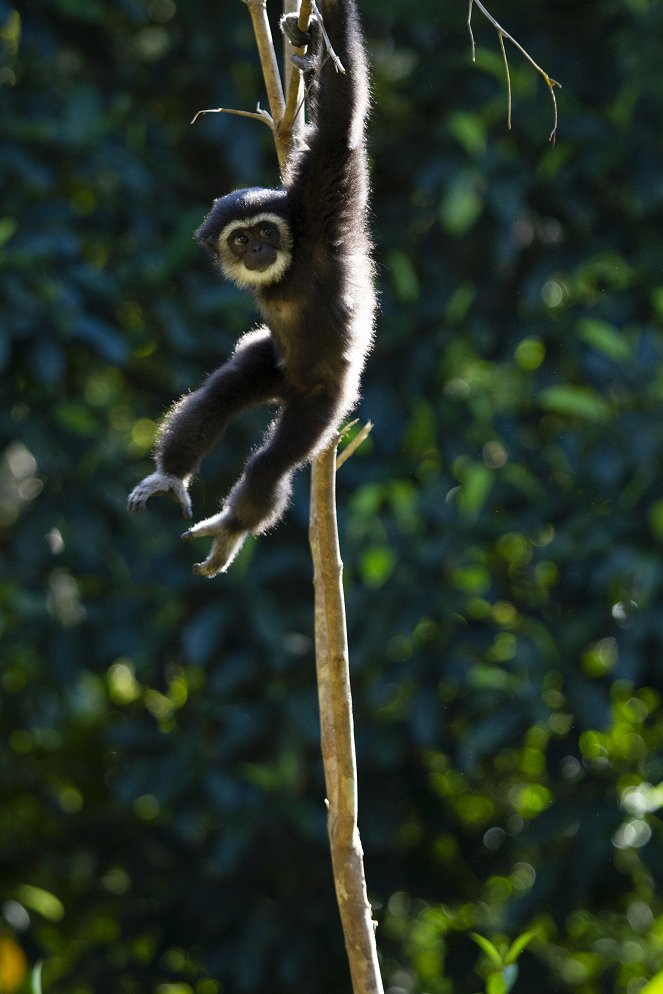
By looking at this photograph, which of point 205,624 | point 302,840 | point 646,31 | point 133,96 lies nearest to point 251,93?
point 133,96

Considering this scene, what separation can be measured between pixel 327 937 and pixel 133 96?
3265 mm

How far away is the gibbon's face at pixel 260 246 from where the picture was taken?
10.8ft

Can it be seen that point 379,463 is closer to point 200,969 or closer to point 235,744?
point 235,744

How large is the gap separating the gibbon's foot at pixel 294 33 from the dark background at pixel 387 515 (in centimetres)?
180

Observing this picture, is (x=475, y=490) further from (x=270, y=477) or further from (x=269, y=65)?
(x=269, y=65)

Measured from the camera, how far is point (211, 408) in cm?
365

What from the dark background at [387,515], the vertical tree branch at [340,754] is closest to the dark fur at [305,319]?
the vertical tree branch at [340,754]

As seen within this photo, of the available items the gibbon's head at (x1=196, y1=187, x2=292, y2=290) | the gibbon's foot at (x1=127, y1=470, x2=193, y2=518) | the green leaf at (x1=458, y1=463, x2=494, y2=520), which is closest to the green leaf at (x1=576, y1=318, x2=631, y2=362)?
the green leaf at (x1=458, y1=463, x2=494, y2=520)

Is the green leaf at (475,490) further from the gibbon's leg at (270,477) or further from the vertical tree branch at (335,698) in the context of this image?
the vertical tree branch at (335,698)

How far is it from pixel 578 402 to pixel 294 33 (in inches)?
80.2

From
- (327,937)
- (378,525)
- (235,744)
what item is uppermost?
(378,525)

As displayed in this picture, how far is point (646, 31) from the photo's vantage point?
4680 mm

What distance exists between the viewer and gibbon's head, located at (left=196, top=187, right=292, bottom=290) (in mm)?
3283

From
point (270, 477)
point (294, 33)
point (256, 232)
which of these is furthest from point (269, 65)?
point (270, 477)
